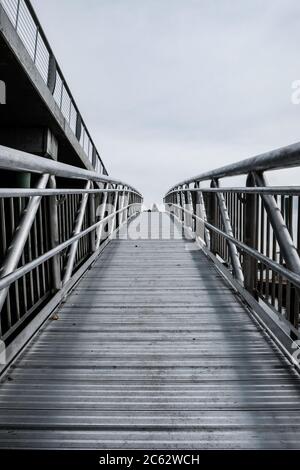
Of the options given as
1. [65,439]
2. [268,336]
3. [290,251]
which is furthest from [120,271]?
[65,439]

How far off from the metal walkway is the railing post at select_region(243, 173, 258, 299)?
23 cm

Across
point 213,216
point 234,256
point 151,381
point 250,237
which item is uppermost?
point 213,216

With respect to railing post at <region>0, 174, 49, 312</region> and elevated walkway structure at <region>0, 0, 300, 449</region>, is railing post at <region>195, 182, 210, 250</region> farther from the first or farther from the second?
railing post at <region>0, 174, 49, 312</region>

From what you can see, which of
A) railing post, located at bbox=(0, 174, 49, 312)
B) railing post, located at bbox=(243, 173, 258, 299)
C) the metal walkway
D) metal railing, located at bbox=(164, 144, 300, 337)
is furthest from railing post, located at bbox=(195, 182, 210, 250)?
railing post, located at bbox=(0, 174, 49, 312)

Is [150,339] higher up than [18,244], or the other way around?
[18,244]

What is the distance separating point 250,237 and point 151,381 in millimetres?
1712

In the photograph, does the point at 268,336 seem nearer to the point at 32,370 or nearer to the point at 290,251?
the point at 290,251

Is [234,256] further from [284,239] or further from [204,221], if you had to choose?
[204,221]

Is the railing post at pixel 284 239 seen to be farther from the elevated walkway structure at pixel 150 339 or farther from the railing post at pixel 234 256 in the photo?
the railing post at pixel 234 256

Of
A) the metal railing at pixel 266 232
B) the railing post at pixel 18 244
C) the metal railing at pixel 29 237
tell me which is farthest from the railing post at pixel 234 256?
the railing post at pixel 18 244

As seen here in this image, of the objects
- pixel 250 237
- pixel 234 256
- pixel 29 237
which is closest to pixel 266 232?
pixel 250 237

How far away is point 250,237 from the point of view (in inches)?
135

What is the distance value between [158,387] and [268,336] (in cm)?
99

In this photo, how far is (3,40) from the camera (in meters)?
7.69
